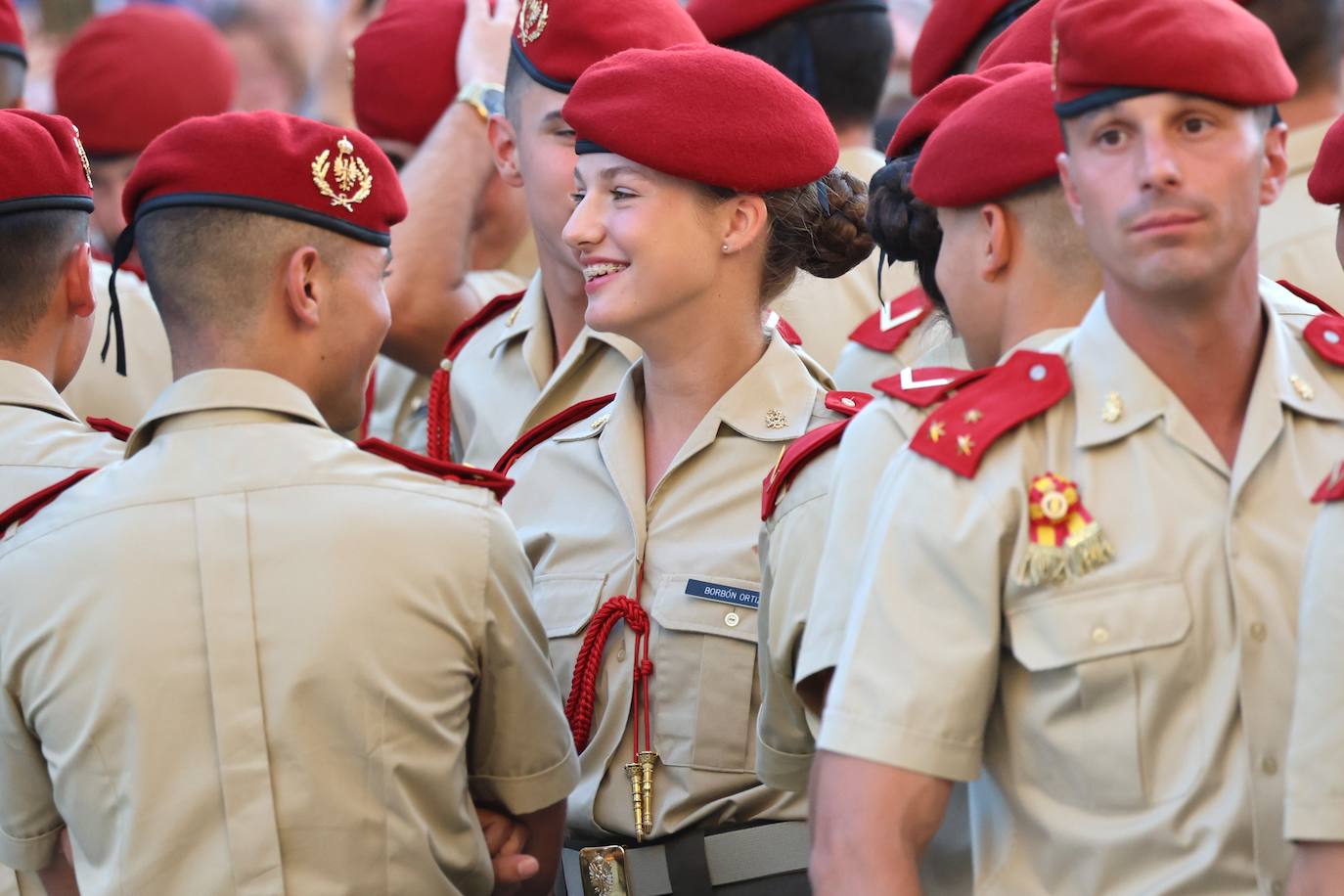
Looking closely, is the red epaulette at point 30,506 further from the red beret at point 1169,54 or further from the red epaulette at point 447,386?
the red beret at point 1169,54

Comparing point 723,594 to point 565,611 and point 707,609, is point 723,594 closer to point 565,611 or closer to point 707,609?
point 707,609

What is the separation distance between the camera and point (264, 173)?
2668 millimetres

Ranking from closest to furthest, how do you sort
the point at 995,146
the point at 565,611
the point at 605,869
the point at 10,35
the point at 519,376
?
the point at 995,146, the point at 605,869, the point at 565,611, the point at 519,376, the point at 10,35

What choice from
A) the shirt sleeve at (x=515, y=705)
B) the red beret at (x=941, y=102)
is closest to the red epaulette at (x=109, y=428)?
the shirt sleeve at (x=515, y=705)

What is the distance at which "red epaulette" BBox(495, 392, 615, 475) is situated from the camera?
3.36 metres

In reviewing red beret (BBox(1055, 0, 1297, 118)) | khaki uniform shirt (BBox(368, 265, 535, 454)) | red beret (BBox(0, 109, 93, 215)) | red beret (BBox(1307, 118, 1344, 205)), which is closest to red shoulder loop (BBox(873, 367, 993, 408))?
red beret (BBox(1055, 0, 1297, 118))

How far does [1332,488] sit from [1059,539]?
0.30m

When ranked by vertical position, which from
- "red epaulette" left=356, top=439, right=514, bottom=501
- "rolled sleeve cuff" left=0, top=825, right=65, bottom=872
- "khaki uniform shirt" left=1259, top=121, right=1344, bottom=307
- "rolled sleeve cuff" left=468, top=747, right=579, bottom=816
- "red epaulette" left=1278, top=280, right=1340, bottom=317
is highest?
"khaki uniform shirt" left=1259, top=121, right=1344, bottom=307

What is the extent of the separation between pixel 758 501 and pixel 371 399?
2098 mm

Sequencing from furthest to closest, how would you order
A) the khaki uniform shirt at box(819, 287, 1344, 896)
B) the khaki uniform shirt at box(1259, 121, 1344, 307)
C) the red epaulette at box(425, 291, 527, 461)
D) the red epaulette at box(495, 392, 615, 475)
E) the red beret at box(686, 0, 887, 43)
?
the red beret at box(686, 0, 887, 43) < the red epaulette at box(425, 291, 527, 461) < the khaki uniform shirt at box(1259, 121, 1344, 307) < the red epaulette at box(495, 392, 615, 475) < the khaki uniform shirt at box(819, 287, 1344, 896)

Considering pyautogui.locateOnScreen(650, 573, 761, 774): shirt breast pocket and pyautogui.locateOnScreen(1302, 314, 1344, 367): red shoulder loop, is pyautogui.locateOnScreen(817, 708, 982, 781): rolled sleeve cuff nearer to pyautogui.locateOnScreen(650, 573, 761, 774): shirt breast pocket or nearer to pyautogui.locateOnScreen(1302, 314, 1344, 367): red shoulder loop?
pyautogui.locateOnScreen(1302, 314, 1344, 367): red shoulder loop

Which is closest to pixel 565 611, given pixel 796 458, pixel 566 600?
pixel 566 600

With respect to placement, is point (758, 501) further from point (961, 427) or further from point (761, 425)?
point (961, 427)

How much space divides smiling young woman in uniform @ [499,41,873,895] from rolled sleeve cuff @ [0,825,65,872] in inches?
33.0
